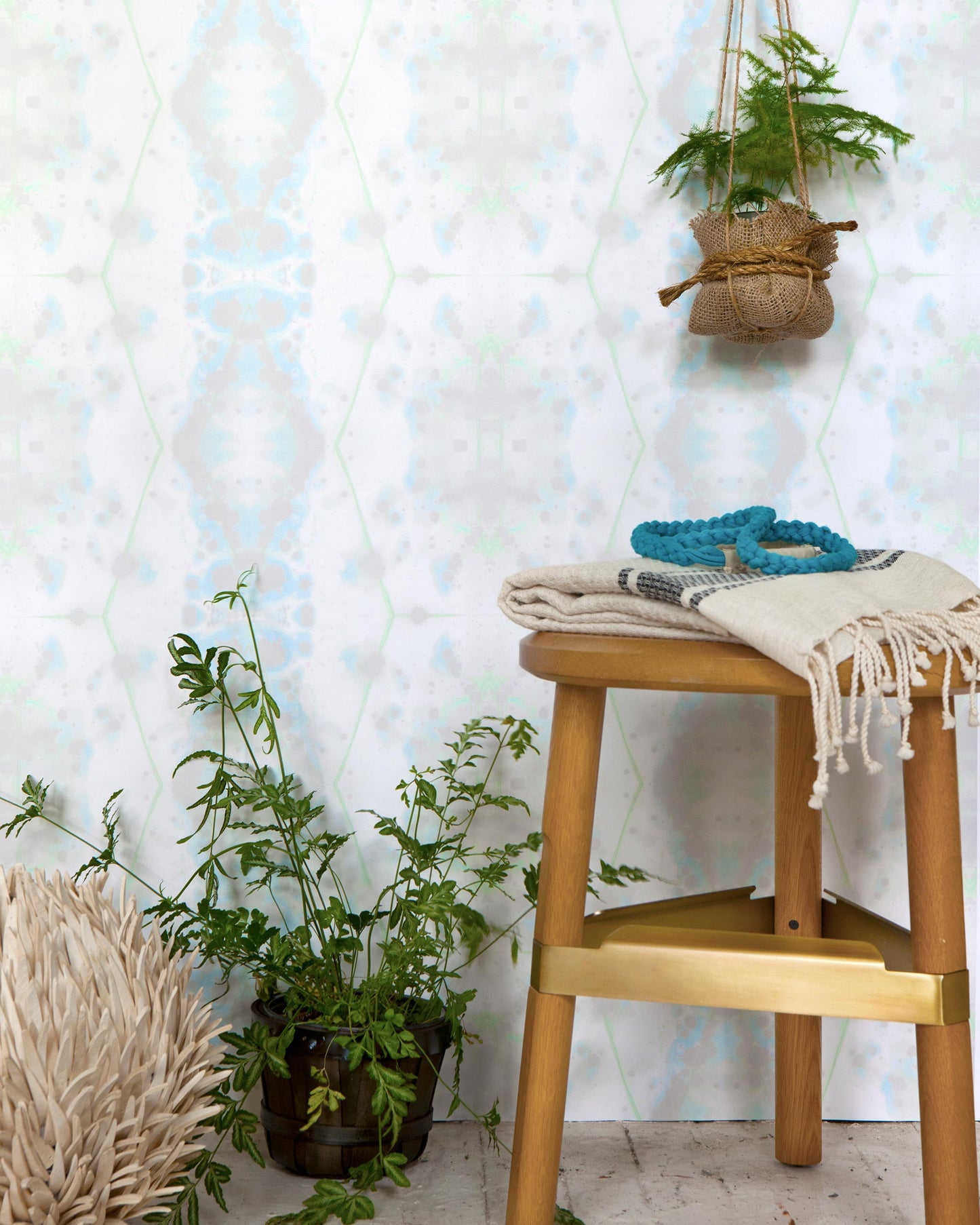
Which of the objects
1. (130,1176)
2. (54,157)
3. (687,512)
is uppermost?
(54,157)

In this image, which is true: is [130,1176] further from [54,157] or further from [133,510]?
[54,157]

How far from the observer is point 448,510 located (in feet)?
3.80

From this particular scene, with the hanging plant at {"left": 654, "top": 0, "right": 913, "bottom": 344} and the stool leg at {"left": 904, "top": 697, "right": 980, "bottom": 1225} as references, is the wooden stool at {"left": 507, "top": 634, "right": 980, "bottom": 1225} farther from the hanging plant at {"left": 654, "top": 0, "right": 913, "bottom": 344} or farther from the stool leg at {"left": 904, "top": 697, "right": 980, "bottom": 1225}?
the hanging plant at {"left": 654, "top": 0, "right": 913, "bottom": 344}

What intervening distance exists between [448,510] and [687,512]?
26 cm

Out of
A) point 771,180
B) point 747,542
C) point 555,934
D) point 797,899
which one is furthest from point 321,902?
point 771,180

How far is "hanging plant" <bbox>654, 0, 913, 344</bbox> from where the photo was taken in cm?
101

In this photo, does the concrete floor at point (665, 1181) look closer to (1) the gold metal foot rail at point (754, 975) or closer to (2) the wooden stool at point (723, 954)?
(2) the wooden stool at point (723, 954)

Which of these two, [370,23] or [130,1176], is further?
[370,23]

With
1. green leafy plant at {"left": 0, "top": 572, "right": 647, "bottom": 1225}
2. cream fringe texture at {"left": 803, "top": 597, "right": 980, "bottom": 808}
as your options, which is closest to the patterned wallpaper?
green leafy plant at {"left": 0, "top": 572, "right": 647, "bottom": 1225}

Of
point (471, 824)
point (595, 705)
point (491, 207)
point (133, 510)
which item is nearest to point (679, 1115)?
point (471, 824)

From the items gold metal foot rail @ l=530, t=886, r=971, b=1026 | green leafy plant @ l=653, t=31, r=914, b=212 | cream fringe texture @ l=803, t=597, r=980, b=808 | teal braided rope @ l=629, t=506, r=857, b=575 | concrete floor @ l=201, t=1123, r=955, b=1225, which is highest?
green leafy plant @ l=653, t=31, r=914, b=212

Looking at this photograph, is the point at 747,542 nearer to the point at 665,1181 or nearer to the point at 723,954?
the point at 723,954

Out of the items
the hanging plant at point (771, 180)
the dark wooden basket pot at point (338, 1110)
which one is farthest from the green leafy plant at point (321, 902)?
the hanging plant at point (771, 180)

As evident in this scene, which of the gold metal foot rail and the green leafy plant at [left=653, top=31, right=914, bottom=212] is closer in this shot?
the gold metal foot rail
